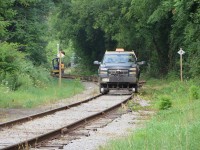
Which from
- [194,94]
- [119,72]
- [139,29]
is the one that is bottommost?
[194,94]

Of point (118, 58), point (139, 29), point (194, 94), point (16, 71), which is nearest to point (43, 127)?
point (16, 71)

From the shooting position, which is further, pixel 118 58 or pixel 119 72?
pixel 118 58

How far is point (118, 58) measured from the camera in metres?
30.4

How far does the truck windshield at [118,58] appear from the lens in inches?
1189

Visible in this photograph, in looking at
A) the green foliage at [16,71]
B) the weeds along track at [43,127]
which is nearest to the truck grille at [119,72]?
the green foliage at [16,71]

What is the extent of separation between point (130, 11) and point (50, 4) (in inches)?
268

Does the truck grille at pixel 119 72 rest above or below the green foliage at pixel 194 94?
above

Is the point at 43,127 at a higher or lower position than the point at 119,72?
lower

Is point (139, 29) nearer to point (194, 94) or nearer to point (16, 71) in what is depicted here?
point (194, 94)

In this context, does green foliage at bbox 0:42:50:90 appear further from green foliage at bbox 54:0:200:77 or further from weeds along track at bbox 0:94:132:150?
green foliage at bbox 54:0:200:77

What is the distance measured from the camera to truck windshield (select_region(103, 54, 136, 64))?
99.1 feet

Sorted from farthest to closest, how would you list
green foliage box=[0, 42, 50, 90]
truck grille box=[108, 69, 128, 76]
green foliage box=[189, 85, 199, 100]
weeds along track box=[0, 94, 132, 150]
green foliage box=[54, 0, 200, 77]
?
green foliage box=[54, 0, 200, 77]
truck grille box=[108, 69, 128, 76]
green foliage box=[189, 85, 199, 100]
green foliage box=[0, 42, 50, 90]
weeds along track box=[0, 94, 132, 150]

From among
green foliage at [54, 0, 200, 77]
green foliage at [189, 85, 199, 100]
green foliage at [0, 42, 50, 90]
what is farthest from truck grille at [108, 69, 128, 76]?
green foliage at [189, 85, 199, 100]

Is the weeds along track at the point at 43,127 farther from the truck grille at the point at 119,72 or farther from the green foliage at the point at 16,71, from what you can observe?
the truck grille at the point at 119,72
